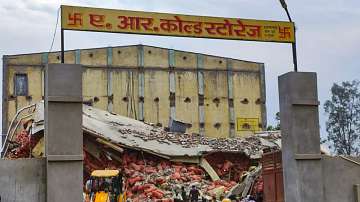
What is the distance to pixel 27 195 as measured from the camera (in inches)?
379

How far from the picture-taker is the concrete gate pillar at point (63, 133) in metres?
9.66

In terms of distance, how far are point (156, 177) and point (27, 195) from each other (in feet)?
49.7

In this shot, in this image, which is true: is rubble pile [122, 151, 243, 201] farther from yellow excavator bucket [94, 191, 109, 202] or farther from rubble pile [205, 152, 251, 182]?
yellow excavator bucket [94, 191, 109, 202]

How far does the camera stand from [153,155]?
86.1 ft

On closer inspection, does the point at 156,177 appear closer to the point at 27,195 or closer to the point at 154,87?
the point at 27,195

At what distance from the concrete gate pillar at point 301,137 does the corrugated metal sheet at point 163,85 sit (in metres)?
31.6

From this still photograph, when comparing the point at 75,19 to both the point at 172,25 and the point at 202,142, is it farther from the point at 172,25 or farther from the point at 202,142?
the point at 202,142

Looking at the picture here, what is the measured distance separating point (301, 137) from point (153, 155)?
51.6 feet

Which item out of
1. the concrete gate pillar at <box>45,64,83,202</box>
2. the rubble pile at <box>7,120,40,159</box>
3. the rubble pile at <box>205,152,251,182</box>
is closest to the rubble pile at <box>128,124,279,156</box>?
the rubble pile at <box>205,152,251,182</box>

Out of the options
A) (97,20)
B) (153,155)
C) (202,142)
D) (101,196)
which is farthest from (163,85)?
(97,20)

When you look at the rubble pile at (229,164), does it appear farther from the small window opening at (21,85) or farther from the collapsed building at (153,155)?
the small window opening at (21,85)

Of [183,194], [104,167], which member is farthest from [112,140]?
[183,194]

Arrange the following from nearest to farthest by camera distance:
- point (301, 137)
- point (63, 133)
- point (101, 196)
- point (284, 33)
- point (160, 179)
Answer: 1. point (63, 133)
2. point (301, 137)
3. point (284, 33)
4. point (101, 196)
5. point (160, 179)

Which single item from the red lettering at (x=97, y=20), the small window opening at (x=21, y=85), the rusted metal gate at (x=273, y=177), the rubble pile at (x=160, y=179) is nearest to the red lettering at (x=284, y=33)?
the red lettering at (x=97, y=20)
